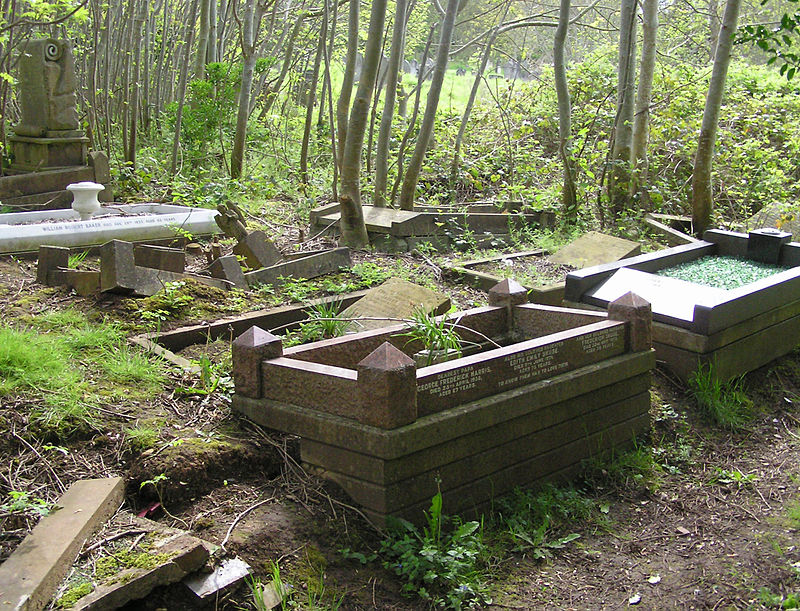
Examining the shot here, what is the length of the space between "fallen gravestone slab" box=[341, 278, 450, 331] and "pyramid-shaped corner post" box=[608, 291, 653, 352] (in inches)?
55.9

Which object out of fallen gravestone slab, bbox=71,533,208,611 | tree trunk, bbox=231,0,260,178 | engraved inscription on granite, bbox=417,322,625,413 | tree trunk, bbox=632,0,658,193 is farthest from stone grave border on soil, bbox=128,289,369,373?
tree trunk, bbox=231,0,260,178

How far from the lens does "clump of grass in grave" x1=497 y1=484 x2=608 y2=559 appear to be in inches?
177

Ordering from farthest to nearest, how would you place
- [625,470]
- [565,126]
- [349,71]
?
1. [565,126]
2. [349,71]
3. [625,470]

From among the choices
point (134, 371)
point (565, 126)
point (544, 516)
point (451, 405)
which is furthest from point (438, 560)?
point (565, 126)

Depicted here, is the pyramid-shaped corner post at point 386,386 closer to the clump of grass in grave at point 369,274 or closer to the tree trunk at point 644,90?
the clump of grass in grave at point 369,274

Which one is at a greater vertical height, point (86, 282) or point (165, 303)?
point (86, 282)

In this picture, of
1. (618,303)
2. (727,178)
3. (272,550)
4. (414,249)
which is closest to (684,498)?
(618,303)

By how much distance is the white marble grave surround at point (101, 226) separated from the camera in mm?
8008

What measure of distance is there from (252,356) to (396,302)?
2163 millimetres

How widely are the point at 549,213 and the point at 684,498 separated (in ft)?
20.4

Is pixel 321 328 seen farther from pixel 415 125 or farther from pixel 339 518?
pixel 415 125

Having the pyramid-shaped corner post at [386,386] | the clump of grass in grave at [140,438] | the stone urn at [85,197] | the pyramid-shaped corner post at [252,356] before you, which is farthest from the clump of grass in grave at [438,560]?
the stone urn at [85,197]

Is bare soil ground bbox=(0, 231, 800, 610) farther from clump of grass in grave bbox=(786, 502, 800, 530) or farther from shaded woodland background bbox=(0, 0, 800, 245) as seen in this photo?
shaded woodland background bbox=(0, 0, 800, 245)

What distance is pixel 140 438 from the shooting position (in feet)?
14.3
